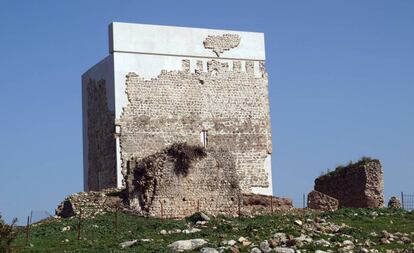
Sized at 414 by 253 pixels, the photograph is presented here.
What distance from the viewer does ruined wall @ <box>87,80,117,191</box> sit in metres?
36.8

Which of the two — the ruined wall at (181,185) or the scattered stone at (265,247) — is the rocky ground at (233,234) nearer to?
the scattered stone at (265,247)

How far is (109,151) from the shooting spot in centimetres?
3697

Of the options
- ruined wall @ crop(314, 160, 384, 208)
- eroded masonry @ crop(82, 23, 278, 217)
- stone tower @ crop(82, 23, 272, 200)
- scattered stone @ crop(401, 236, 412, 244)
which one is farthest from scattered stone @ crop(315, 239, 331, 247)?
stone tower @ crop(82, 23, 272, 200)

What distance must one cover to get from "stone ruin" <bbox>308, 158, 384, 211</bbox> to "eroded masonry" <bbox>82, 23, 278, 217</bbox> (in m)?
3.20

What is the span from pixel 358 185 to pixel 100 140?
1028 cm

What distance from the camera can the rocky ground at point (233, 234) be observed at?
23.3 m

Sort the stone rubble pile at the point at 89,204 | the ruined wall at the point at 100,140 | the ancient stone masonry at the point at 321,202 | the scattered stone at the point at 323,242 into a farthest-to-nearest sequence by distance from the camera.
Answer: the ruined wall at the point at 100,140 → the ancient stone masonry at the point at 321,202 → the stone rubble pile at the point at 89,204 → the scattered stone at the point at 323,242

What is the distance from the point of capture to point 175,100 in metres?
37.5

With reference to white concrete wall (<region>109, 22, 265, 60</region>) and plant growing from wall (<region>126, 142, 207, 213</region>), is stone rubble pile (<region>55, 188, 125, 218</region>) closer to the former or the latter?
plant growing from wall (<region>126, 142, 207, 213</region>)

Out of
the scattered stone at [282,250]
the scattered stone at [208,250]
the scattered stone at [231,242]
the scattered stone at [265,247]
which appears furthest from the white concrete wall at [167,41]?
the scattered stone at [282,250]

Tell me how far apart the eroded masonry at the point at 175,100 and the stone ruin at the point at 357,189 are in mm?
3204

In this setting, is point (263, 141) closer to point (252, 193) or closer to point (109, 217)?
point (252, 193)

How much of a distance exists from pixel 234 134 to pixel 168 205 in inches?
313

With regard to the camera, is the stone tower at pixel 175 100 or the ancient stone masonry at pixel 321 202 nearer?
the ancient stone masonry at pixel 321 202
